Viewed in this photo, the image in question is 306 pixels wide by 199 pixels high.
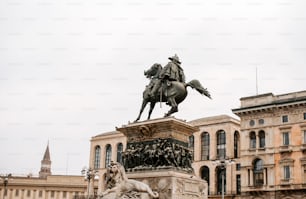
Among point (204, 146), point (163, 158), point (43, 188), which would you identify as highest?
point (204, 146)

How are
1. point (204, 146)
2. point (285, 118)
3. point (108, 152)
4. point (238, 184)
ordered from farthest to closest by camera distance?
point (108, 152) < point (204, 146) < point (238, 184) < point (285, 118)

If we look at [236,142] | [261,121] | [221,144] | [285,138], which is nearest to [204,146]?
[221,144]

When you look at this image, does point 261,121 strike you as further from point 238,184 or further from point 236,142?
point 238,184

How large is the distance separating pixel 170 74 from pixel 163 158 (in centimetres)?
308

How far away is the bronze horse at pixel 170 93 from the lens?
16.0m

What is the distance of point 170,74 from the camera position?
16.3 metres

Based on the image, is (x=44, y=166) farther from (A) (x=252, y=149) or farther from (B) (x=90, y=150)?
(A) (x=252, y=149)

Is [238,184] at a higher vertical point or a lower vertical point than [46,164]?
lower

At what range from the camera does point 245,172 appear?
55.9 meters

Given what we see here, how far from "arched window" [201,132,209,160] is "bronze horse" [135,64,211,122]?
49.2 metres

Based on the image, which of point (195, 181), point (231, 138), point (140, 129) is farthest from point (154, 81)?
point (231, 138)

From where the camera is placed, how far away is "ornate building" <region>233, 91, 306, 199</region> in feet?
172

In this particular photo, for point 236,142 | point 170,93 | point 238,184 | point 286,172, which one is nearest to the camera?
point 170,93

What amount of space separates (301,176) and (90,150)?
40457 millimetres
